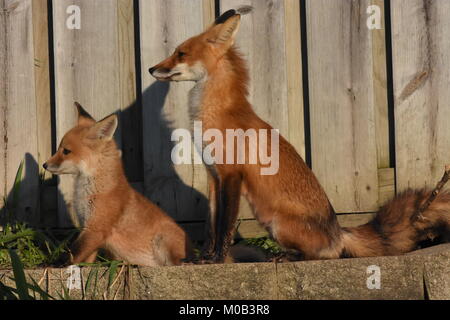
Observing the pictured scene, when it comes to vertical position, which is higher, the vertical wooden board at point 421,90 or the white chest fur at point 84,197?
the vertical wooden board at point 421,90

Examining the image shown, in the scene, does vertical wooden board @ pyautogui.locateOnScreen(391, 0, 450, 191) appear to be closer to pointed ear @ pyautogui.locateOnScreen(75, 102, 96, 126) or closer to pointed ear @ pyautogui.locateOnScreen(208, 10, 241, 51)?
pointed ear @ pyautogui.locateOnScreen(208, 10, 241, 51)

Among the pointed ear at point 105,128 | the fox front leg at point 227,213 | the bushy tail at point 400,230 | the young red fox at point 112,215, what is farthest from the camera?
the pointed ear at point 105,128

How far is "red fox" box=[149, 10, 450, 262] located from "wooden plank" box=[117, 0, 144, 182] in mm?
820

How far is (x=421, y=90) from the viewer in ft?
20.7

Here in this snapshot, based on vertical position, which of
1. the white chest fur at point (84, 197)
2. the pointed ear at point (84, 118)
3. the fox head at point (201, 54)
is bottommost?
the white chest fur at point (84, 197)

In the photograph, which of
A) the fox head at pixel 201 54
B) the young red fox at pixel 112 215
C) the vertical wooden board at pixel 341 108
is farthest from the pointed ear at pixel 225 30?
the young red fox at pixel 112 215

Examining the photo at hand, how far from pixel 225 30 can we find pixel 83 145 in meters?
1.61

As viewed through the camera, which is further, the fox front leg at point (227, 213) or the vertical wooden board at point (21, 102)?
the vertical wooden board at point (21, 102)

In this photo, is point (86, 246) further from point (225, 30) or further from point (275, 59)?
point (275, 59)

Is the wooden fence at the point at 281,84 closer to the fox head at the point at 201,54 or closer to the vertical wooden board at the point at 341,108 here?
the vertical wooden board at the point at 341,108

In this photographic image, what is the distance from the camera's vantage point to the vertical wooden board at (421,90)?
6301 millimetres

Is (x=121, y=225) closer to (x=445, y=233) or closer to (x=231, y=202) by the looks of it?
(x=231, y=202)

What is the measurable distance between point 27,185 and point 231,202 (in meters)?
2.15

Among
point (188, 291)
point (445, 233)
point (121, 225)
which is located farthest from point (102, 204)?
point (445, 233)
